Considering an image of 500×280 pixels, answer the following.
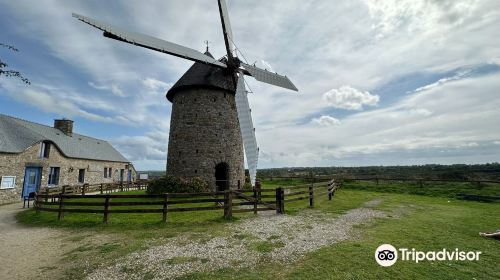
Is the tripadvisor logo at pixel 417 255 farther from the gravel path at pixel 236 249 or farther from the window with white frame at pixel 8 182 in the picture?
the window with white frame at pixel 8 182

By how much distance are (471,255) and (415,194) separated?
16932mm

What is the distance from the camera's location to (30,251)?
728 cm

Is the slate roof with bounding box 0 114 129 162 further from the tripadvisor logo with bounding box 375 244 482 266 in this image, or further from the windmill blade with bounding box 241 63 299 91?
the tripadvisor logo with bounding box 375 244 482 266

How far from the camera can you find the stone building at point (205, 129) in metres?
17.3

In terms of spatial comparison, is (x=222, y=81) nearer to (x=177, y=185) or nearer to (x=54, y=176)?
(x=177, y=185)

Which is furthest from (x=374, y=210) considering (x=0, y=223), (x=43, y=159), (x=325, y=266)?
(x=43, y=159)

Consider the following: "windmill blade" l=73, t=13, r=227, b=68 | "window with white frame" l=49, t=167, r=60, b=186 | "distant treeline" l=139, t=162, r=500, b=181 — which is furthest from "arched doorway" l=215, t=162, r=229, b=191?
"window with white frame" l=49, t=167, r=60, b=186

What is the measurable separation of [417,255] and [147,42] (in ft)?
49.5

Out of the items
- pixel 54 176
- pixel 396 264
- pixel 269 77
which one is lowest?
pixel 396 264

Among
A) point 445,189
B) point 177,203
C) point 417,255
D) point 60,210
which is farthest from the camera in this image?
point 445,189

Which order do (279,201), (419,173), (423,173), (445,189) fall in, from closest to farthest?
1. (279,201)
2. (445,189)
3. (423,173)
4. (419,173)

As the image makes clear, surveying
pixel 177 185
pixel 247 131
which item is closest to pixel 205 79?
pixel 247 131

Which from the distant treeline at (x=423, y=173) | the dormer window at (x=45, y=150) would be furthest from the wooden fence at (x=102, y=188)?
the distant treeline at (x=423, y=173)

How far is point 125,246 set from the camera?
734 centimetres
